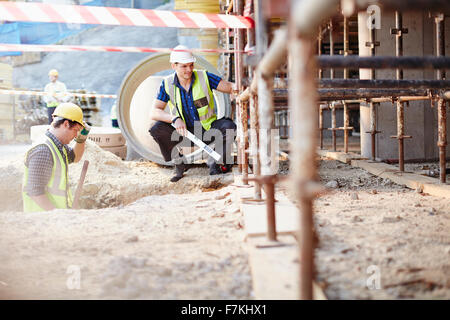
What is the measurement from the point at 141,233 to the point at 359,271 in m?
1.05

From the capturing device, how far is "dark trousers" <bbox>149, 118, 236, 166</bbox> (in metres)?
4.23

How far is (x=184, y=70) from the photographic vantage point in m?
4.14

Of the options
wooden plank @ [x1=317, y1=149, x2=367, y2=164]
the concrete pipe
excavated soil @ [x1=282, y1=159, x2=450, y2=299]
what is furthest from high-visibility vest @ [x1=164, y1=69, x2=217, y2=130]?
excavated soil @ [x1=282, y1=159, x2=450, y2=299]

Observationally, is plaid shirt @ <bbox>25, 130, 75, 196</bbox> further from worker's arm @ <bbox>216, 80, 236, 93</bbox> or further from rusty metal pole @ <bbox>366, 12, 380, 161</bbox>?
rusty metal pole @ <bbox>366, 12, 380, 161</bbox>

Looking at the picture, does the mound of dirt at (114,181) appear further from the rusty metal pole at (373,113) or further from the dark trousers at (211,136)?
the rusty metal pole at (373,113)

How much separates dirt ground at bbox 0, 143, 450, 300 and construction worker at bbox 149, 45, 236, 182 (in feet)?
4.22

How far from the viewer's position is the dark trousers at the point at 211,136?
4.23 meters

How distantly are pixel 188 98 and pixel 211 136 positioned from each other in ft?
1.44

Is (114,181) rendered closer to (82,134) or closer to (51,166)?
(82,134)

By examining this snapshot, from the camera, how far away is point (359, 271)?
1426mm
